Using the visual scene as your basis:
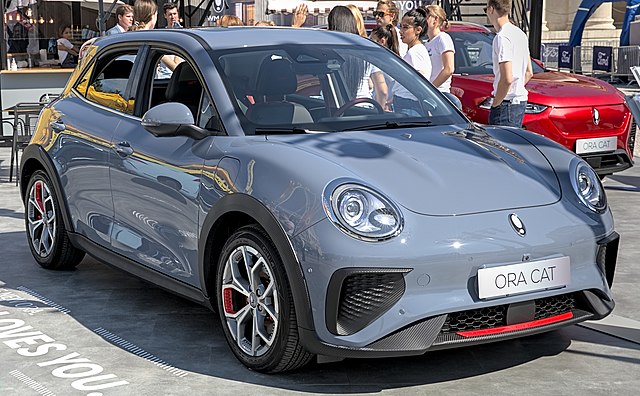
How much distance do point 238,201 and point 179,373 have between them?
0.83 metres

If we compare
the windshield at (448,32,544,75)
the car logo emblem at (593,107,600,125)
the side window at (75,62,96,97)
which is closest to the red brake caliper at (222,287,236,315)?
the side window at (75,62,96,97)

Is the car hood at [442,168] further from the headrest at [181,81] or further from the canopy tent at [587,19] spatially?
the canopy tent at [587,19]

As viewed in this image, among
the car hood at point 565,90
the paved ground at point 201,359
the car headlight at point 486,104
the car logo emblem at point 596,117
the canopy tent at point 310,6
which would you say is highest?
the canopy tent at point 310,6

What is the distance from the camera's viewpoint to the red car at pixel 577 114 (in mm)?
9789

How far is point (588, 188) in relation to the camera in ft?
16.4

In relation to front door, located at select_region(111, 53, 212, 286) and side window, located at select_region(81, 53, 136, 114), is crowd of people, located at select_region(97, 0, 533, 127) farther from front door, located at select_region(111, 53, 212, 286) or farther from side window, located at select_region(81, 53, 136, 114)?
front door, located at select_region(111, 53, 212, 286)

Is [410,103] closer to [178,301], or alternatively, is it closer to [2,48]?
[178,301]

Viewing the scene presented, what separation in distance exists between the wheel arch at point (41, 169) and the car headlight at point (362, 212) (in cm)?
264

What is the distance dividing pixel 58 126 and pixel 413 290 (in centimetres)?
317

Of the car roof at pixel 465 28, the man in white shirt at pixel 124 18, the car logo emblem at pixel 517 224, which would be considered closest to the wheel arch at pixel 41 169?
the man in white shirt at pixel 124 18

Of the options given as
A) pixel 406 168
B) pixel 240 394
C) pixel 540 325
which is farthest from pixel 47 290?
pixel 540 325

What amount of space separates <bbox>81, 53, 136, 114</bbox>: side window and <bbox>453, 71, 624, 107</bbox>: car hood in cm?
459

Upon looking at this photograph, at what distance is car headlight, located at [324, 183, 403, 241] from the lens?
4340 millimetres

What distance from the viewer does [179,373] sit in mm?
4887
